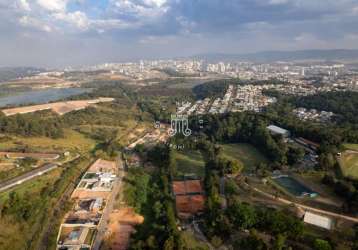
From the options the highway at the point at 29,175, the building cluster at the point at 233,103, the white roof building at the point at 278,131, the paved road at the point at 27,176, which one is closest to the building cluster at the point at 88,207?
the highway at the point at 29,175

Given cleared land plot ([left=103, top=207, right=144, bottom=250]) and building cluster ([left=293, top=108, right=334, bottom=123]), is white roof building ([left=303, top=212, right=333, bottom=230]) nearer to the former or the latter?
cleared land plot ([left=103, top=207, right=144, bottom=250])

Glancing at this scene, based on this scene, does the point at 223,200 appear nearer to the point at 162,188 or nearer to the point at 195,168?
the point at 162,188

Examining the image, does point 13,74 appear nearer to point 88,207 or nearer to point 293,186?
point 88,207

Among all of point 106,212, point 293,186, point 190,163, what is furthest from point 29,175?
point 293,186

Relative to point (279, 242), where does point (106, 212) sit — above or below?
below

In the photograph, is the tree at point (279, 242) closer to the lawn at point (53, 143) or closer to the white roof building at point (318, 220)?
the white roof building at point (318, 220)

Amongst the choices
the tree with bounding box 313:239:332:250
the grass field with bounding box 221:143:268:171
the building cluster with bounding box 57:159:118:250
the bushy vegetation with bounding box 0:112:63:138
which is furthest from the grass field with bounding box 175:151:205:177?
the bushy vegetation with bounding box 0:112:63:138
